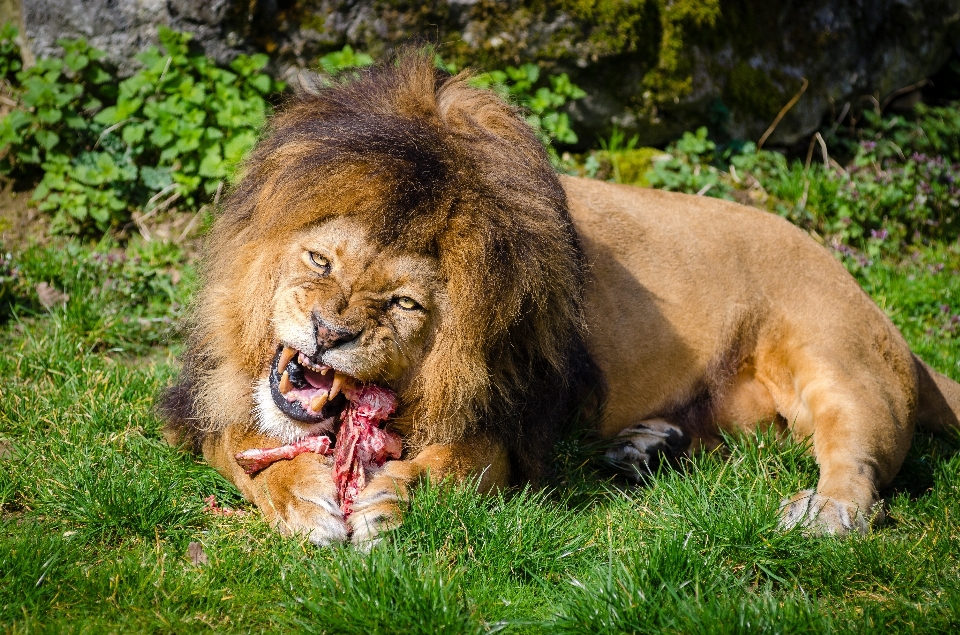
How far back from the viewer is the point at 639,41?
678 cm

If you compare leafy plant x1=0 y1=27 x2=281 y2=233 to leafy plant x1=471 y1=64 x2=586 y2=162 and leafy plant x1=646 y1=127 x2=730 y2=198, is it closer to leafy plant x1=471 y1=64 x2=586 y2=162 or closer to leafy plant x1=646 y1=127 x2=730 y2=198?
leafy plant x1=471 y1=64 x2=586 y2=162

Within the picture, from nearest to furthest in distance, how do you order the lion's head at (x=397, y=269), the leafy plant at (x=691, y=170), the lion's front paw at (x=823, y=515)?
the lion's head at (x=397, y=269)
the lion's front paw at (x=823, y=515)
the leafy plant at (x=691, y=170)

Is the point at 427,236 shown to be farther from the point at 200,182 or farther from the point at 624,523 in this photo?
the point at 200,182

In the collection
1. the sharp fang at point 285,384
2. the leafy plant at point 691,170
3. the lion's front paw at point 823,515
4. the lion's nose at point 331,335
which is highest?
the lion's nose at point 331,335

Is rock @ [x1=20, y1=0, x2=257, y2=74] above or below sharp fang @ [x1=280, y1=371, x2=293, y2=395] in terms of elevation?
above

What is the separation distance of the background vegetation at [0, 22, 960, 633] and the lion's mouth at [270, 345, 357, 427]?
44 centimetres

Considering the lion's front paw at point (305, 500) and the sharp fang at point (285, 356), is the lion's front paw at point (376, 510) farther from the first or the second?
the sharp fang at point (285, 356)

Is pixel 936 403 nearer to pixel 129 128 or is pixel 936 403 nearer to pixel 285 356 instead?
pixel 285 356

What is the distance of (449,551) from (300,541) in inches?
19.7

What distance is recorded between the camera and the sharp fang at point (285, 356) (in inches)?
133

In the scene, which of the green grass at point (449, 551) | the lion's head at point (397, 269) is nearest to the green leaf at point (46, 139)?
the green grass at point (449, 551)

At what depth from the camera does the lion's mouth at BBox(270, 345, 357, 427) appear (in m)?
3.42

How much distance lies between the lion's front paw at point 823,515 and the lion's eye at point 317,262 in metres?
1.91

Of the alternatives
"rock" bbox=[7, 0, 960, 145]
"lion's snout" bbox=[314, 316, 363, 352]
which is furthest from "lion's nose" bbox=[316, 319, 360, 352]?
"rock" bbox=[7, 0, 960, 145]
